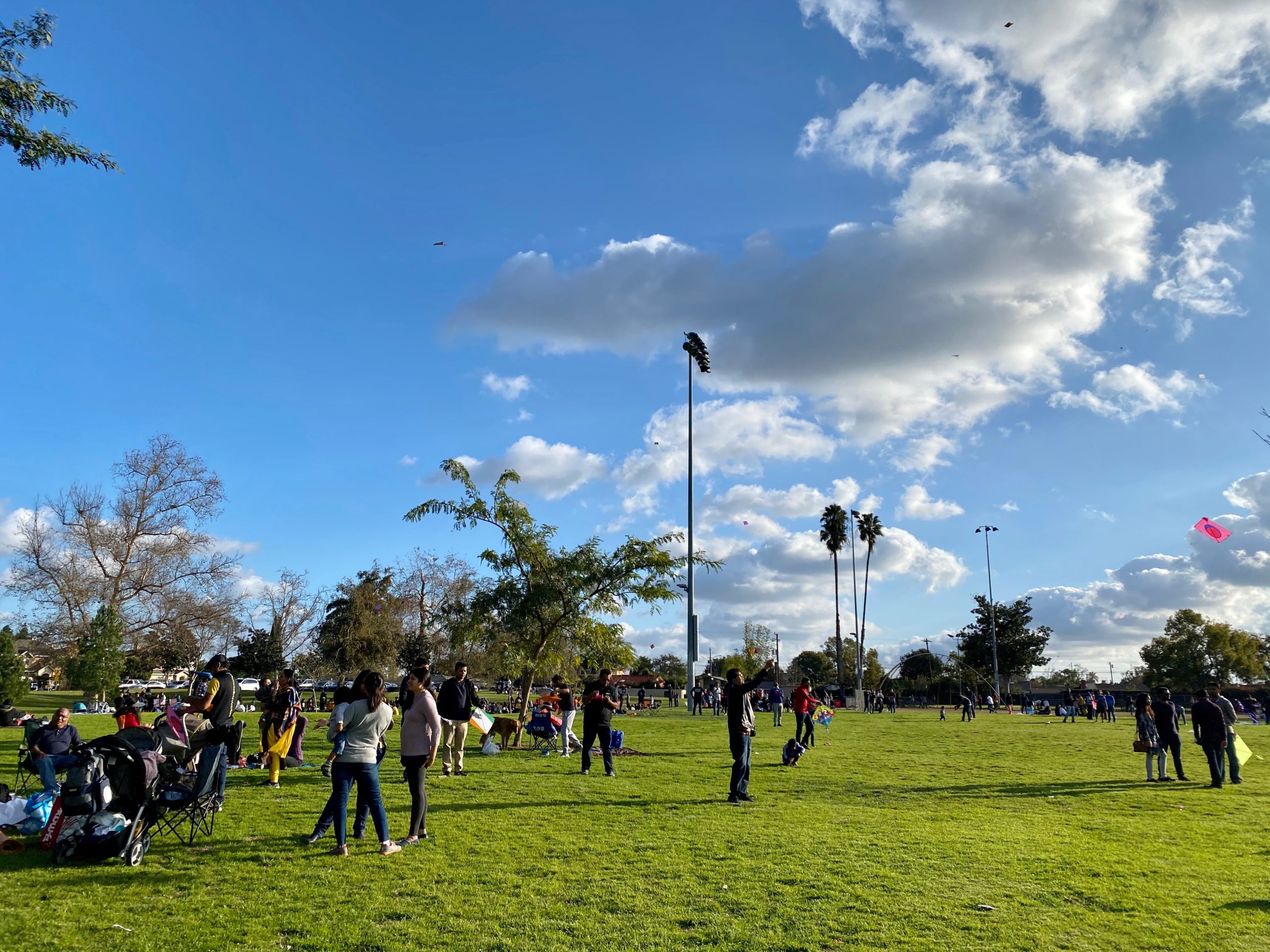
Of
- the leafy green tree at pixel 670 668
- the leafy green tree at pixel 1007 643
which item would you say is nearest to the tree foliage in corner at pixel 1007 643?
the leafy green tree at pixel 1007 643

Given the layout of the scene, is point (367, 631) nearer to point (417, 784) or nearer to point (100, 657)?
point (100, 657)

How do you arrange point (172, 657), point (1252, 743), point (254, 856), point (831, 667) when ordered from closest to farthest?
point (254, 856), point (1252, 743), point (172, 657), point (831, 667)

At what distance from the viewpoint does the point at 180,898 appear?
21.4 feet

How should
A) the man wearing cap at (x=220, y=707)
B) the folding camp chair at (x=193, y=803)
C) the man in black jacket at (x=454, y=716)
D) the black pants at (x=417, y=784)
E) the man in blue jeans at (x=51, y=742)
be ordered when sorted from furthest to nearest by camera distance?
the man in black jacket at (x=454, y=716)
the man in blue jeans at (x=51, y=742)
the man wearing cap at (x=220, y=707)
the black pants at (x=417, y=784)
the folding camp chair at (x=193, y=803)

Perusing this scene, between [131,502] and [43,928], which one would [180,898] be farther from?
[131,502]

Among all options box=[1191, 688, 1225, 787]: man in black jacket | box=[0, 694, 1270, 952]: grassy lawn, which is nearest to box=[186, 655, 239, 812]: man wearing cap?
box=[0, 694, 1270, 952]: grassy lawn

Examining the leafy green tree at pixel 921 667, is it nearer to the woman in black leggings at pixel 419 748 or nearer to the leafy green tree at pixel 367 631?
the leafy green tree at pixel 367 631

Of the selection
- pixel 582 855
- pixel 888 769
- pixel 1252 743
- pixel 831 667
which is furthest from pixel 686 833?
pixel 831 667

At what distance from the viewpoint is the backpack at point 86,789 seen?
7.59 m

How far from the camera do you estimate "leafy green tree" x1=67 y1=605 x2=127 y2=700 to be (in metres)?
38.8

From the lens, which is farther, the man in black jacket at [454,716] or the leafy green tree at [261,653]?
the leafy green tree at [261,653]

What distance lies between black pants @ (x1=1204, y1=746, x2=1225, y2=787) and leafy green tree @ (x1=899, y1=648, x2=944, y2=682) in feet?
337

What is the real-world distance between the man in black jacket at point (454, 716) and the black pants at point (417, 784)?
12.6ft

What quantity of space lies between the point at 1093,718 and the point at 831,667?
102 metres
